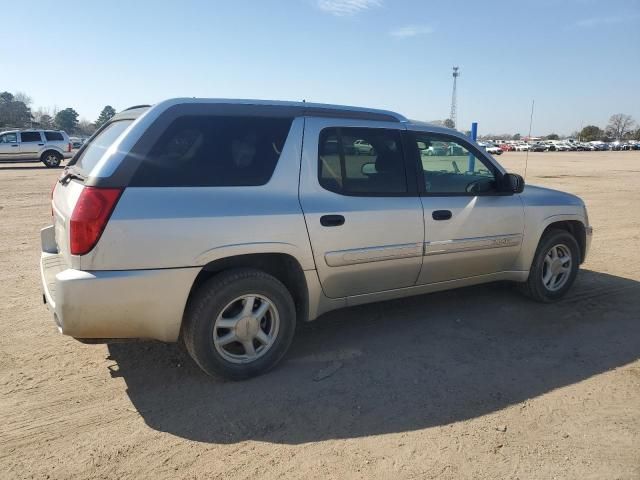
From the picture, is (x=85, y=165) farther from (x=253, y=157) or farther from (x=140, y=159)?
(x=253, y=157)

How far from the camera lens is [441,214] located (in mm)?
4074

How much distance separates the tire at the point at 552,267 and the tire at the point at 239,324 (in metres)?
2.71

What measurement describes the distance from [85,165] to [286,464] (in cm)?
238

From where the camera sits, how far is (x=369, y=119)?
155 inches

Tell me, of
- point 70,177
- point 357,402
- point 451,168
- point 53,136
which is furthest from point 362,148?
point 53,136

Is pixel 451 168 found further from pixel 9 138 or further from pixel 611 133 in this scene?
pixel 611 133

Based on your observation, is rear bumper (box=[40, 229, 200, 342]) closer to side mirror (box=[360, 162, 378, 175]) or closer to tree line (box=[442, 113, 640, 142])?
side mirror (box=[360, 162, 378, 175])

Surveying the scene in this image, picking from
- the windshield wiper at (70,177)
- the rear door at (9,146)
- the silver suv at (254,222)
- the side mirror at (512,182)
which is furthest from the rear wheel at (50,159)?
the side mirror at (512,182)

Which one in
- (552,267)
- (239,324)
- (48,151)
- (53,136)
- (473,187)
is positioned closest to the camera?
(239,324)

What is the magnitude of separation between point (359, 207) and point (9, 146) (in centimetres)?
2610

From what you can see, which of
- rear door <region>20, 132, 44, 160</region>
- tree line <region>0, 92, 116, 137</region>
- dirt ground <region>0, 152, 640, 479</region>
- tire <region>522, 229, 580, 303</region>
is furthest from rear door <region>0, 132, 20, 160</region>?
tree line <region>0, 92, 116, 137</region>

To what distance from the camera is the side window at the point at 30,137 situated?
24359 millimetres

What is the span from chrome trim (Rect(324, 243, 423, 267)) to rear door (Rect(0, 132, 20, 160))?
1022 inches

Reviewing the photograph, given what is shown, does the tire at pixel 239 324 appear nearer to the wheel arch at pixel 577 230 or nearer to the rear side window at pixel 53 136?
the wheel arch at pixel 577 230
